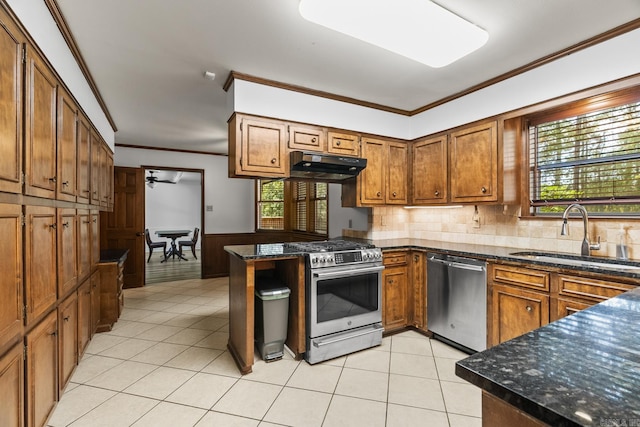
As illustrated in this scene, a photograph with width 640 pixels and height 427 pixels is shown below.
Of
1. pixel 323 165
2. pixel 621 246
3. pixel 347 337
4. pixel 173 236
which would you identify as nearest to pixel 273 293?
pixel 347 337

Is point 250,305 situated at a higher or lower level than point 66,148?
lower

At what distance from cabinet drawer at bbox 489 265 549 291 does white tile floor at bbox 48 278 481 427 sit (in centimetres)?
80

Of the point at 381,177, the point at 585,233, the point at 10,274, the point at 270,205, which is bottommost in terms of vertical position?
the point at 10,274

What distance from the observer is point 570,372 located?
0.66 meters

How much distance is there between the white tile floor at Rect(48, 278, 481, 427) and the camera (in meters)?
1.92

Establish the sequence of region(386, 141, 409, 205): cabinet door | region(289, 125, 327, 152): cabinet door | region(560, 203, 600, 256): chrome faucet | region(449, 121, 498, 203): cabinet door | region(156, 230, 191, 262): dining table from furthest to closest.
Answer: region(156, 230, 191, 262): dining table → region(386, 141, 409, 205): cabinet door → region(289, 125, 327, 152): cabinet door → region(449, 121, 498, 203): cabinet door → region(560, 203, 600, 256): chrome faucet

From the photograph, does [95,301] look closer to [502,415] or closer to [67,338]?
[67,338]

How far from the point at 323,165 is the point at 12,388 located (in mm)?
2526

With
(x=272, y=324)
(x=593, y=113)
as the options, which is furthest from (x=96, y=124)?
(x=593, y=113)

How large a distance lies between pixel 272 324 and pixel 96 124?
2.87 metres

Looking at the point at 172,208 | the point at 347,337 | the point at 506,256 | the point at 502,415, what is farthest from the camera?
the point at 172,208

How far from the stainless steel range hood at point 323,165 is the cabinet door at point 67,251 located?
1.81 m

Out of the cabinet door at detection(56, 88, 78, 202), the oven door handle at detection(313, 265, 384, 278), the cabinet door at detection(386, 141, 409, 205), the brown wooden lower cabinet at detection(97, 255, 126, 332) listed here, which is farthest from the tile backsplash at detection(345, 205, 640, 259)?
the cabinet door at detection(56, 88, 78, 202)

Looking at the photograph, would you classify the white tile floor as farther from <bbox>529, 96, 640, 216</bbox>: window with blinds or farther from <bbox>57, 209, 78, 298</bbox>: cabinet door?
<bbox>529, 96, 640, 216</bbox>: window with blinds
